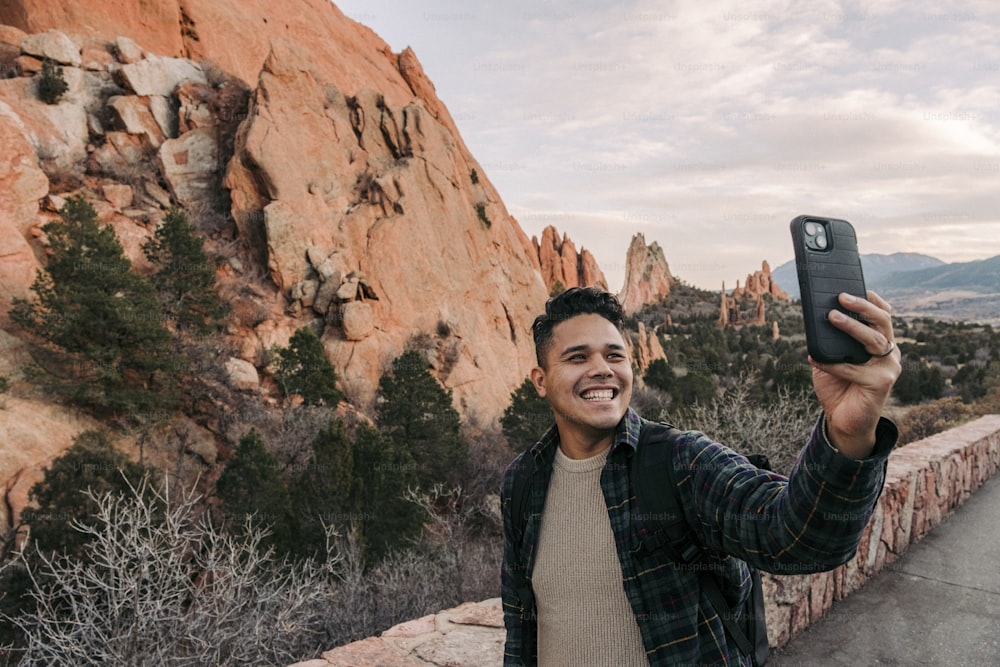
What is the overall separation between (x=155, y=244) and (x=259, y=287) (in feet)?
13.8

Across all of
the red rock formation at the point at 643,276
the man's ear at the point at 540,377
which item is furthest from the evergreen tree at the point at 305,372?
the red rock formation at the point at 643,276

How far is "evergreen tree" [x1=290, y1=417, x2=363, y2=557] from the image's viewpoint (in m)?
12.1

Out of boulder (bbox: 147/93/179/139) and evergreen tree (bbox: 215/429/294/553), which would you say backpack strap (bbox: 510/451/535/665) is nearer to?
evergreen tree (bbox: 215/429/294/553)

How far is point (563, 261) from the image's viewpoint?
5762 centimetres

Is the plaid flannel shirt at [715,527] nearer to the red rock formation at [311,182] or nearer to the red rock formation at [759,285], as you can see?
the red rock formation at [311,182]

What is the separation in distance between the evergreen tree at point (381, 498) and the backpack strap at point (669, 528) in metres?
11.1

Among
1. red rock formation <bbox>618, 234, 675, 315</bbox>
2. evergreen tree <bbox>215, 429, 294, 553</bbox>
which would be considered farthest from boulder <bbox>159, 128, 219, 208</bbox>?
red rock formation <bbox>618, 234, 675, 315</bbox>

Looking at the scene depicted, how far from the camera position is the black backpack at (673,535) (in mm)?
1247

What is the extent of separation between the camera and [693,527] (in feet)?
4.02

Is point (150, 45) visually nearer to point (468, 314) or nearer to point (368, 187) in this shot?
point (368, 187)

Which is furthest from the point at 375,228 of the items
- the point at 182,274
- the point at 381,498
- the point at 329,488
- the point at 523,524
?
the point at 523,524

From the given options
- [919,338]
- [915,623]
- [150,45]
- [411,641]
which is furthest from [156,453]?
[919,338]

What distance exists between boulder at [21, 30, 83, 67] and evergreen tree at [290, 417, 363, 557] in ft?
76.7

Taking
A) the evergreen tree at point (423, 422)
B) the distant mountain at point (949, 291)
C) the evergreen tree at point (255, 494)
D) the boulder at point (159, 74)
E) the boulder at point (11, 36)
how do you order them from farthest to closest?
the distant mountain at point (949, 291)
the boulder at point (159, 74)
the boulder at point (11, 36)
the evergreen tree at point (423, 422)
the evergreen tree at point (255, 494)
